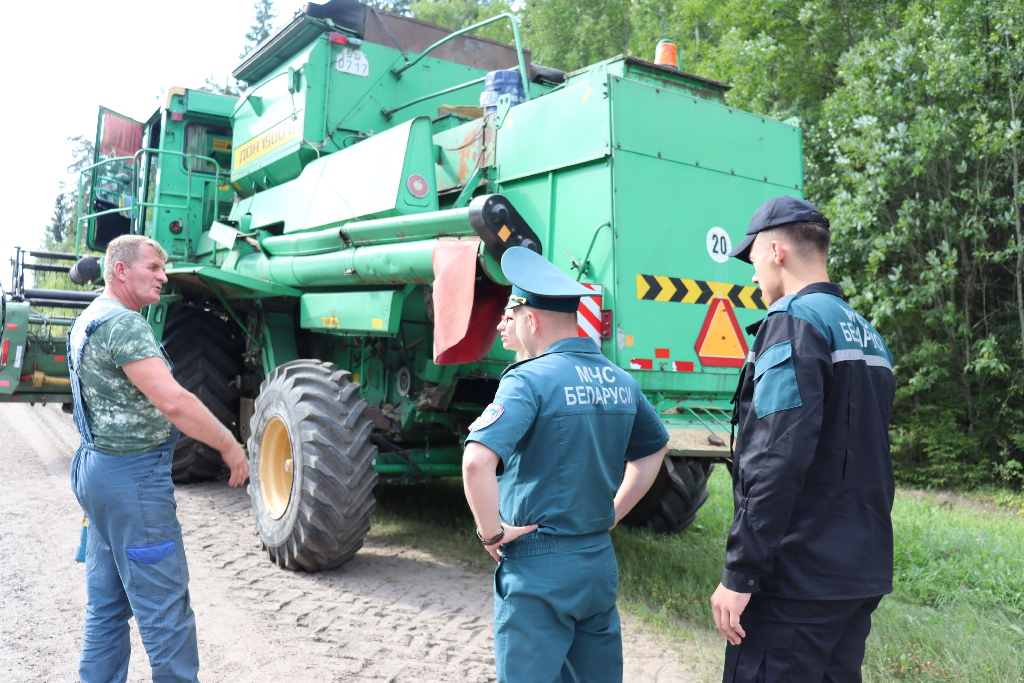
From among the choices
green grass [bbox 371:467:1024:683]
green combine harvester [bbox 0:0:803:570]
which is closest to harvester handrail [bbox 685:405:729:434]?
green combine harvester [bbox 0:0:803:570]

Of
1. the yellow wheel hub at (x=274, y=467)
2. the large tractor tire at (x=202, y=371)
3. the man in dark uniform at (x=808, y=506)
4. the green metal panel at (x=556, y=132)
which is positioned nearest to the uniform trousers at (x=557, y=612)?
the man in dark uniform at (x=808, y=506)

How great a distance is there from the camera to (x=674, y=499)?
6.04 meters

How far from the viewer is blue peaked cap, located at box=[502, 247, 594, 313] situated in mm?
2316

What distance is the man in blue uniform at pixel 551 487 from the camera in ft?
7.09

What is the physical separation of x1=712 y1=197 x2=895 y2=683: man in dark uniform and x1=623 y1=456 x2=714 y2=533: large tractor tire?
3.75 m

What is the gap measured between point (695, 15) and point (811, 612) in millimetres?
14221

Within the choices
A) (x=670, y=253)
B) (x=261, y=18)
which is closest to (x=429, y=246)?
(x=670, y=253)

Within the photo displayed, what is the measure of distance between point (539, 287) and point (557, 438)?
0.44 metres

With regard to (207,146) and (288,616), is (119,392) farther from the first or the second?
(207,146)

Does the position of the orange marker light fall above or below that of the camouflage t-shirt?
above

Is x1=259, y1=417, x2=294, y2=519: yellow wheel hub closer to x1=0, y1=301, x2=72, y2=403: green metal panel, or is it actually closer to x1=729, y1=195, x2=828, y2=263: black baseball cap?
x1=729, y1=195, x2=828, y2=263: black baseball cap

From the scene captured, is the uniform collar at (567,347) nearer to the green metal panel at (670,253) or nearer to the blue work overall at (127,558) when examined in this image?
the blue work overall at (127,558)

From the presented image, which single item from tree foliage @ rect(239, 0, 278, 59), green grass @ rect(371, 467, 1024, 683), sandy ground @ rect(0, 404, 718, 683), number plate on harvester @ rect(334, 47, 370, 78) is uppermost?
tree foliage @ rect(239, 0, 278, 59)

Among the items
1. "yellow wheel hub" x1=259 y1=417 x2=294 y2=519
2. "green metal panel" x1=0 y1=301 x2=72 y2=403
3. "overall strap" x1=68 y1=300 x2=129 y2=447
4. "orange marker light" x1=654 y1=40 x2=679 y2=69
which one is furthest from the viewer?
"green metal panel" x1=0 y1=301 x2=72 y2=403
